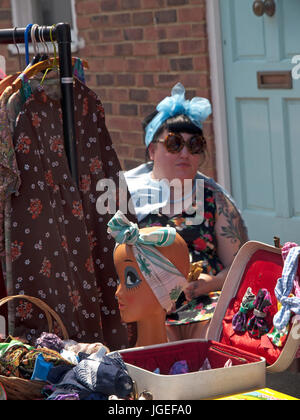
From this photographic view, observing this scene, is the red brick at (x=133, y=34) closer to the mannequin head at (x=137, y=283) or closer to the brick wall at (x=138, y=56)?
the brick wall at (x=138, y=56)

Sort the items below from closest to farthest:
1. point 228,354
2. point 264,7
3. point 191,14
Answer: point 228,354 → point 264,7 → point 191,14

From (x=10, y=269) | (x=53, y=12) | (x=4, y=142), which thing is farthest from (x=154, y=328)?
(x=53, y=12)

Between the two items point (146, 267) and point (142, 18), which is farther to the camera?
point (142, 18)

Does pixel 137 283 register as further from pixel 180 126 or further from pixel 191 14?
pixel 191 14


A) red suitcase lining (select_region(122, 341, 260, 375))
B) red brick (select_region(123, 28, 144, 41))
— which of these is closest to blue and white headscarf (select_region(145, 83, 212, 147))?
red suitcase lining (select_region(122, 341, 260, 375))

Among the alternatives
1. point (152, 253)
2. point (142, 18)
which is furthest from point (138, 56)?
point (152, 253)

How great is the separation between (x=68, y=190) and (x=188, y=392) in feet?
3.49

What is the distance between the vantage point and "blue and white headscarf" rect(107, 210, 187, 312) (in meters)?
2.61

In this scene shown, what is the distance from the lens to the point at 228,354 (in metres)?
2.32

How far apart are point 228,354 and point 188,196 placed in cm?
121

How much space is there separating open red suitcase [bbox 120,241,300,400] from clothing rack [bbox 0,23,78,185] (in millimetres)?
735

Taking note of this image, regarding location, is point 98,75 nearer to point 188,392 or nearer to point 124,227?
point 124,227

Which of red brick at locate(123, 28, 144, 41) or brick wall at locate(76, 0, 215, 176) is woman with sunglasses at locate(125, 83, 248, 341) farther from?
red brick at locate(123, 28, 144, 41)

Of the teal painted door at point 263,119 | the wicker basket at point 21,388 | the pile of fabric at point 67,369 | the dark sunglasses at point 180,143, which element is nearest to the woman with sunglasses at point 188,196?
the dark sunglasses at point 180,143
